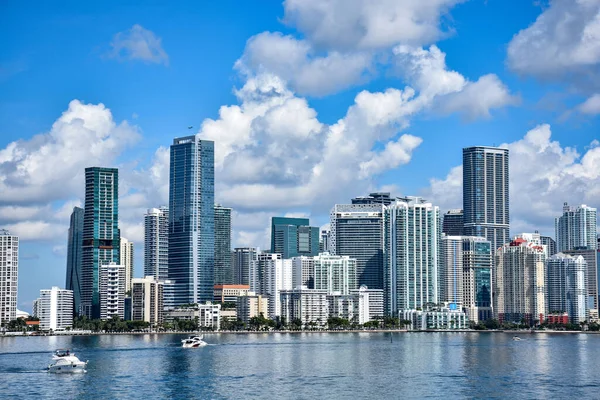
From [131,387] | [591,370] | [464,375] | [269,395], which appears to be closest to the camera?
[269,395]

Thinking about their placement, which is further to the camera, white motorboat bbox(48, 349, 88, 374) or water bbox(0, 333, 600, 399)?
white motorboat bbox(48, 349, 88, 374)

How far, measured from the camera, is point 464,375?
119m

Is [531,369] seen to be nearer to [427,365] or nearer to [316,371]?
[427,365]

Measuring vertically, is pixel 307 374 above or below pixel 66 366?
below

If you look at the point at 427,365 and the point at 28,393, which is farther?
the point at 427,365

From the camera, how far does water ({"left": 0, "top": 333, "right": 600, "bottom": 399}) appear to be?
101 m

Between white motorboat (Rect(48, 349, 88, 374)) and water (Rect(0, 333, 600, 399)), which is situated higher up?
white motorboat (Rect(48, 349, 88, 374))

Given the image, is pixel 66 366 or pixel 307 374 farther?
pixel 66 366

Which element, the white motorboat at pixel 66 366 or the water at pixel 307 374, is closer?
the water at pixel 307 374

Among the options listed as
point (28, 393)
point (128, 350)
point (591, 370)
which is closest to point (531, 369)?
point (591, 370)

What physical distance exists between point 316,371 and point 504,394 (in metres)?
28.5

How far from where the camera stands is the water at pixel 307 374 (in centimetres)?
10094

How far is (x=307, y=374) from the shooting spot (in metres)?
119

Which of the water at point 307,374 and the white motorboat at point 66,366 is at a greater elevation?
the white motorboat at point 66,366
